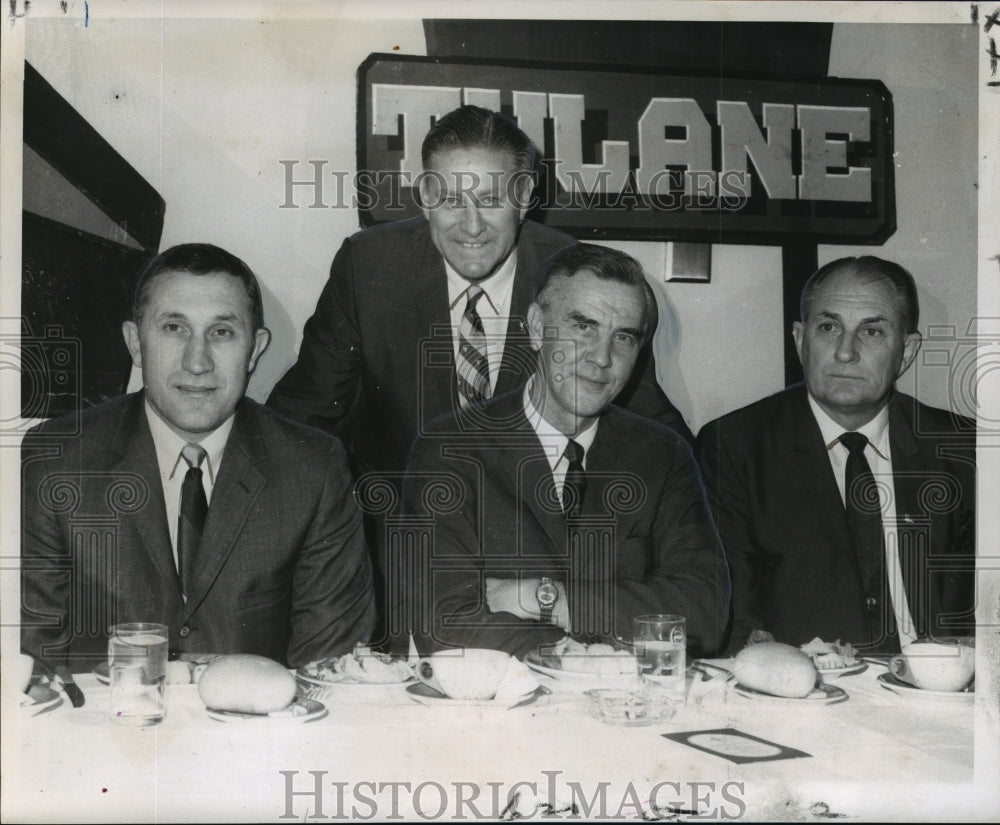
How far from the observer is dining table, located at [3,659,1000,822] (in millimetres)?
3078

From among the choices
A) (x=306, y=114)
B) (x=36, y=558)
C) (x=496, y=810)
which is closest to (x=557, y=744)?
(x=496, y=810)

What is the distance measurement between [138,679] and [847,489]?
201 centimetres

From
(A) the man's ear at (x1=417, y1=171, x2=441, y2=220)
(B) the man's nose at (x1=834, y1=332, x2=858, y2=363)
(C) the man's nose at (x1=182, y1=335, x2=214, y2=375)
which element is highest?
(A) the man's ear at (x1=417, y1=171, x2=441, y2=220)

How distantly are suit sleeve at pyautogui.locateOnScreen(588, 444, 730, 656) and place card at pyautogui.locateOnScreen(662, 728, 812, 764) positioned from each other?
25 centimetres

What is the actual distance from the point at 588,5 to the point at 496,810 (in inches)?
87.9

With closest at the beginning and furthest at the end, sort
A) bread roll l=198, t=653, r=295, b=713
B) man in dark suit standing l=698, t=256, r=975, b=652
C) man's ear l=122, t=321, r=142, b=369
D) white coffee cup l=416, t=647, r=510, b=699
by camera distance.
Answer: bread roll l=198, t=653, r=295, b=713
white coffee cup l=416, t=647, r=510, b=699
man's ear l=122, t=321, r=142, b=369
man in dark suit standing l=698, t=256, r=975, b=652

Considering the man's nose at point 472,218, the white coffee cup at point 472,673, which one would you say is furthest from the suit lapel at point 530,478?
the man's nose at point 472,218

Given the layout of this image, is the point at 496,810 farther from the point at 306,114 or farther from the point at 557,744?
the point at 306,114

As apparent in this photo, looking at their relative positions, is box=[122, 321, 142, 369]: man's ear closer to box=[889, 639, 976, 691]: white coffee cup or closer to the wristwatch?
the wristwatch

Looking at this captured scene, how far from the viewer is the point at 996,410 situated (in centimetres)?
339

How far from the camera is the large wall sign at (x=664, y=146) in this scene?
10.7 feet

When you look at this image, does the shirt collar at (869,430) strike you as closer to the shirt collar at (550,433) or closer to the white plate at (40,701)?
the shirt collar at (550,433)

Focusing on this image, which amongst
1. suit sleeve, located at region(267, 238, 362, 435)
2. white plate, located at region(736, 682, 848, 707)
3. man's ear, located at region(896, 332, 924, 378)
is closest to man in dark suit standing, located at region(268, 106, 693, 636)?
suit sleeve, located at region(267, 238, 362, 435)

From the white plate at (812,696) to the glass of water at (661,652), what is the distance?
0.60ft
